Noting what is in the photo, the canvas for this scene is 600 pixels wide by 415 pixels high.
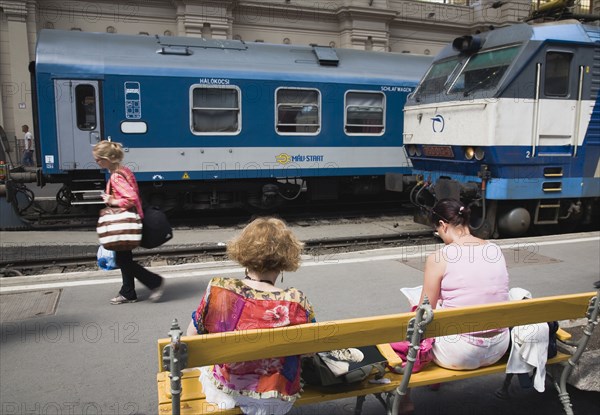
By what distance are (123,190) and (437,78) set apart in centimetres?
664

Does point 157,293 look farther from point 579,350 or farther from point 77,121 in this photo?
point 77,121

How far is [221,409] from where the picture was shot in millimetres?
2504

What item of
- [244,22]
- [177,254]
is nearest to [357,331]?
[177,254]

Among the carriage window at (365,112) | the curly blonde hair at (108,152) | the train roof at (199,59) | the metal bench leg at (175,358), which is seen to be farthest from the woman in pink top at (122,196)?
the carriage window at (365,112)

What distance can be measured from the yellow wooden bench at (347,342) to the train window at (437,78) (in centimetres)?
683

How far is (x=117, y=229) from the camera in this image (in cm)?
502

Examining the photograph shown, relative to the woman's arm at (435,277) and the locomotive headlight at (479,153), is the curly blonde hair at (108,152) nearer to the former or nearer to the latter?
the woman's arm at (435,277)

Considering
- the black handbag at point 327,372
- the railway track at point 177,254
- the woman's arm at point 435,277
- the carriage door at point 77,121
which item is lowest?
the railway track at point 177,254

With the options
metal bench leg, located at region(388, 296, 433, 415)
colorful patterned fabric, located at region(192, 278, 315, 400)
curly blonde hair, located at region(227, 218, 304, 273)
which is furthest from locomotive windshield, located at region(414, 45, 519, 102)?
colorful patterned fabric, located at region(192, 278, 315, 400)

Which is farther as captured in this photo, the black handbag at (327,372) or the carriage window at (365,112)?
the carriage window at (365,112)

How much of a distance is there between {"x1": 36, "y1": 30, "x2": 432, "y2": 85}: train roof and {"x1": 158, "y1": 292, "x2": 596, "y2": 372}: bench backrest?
9097mm

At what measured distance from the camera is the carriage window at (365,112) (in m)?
12.1

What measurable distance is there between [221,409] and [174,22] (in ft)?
81.3

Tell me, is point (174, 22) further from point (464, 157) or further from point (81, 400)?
point (81, 400)
